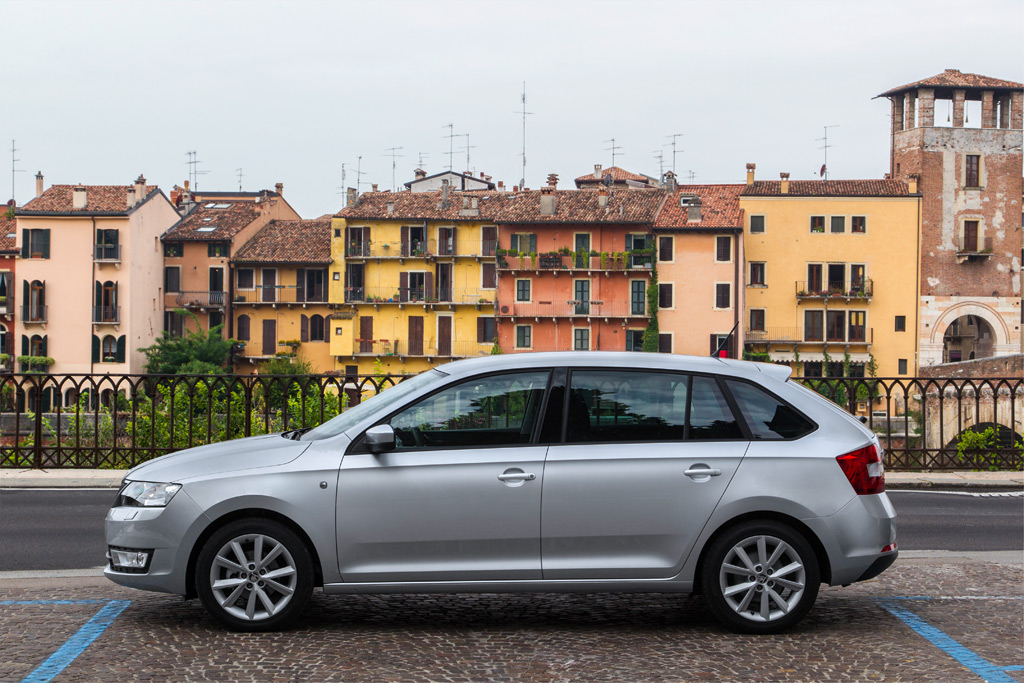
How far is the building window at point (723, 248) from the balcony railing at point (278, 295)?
2551 cm

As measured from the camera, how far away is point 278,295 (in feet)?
244

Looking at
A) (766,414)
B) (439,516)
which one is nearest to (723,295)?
(766,414)

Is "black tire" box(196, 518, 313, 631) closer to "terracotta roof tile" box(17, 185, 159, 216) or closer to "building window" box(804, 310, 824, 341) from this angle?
"terracotta roof tile" box(17, 185, 159, 216)

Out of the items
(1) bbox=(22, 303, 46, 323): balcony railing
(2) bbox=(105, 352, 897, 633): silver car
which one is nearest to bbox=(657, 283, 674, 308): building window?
(1) bbox=(22, 303, 46, 323): balcony railing

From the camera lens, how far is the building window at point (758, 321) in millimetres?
71562

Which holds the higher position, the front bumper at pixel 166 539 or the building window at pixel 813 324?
the building window at pixel 813 324

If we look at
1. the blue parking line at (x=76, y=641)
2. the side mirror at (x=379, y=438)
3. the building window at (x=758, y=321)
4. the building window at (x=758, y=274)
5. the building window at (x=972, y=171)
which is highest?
the building window at (x=972, y=171)

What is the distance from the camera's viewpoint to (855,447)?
6.47m

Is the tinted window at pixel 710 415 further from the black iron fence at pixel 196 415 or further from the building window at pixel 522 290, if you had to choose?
the building window at pixel 522 290

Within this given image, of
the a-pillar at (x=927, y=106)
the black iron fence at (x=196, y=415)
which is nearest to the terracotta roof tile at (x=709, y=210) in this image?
the a-pillar at (x=927, y=106)

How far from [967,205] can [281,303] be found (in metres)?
45.2

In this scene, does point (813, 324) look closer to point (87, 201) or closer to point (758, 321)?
point (758, 321)

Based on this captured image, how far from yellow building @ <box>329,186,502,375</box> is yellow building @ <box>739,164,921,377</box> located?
16.8 meters

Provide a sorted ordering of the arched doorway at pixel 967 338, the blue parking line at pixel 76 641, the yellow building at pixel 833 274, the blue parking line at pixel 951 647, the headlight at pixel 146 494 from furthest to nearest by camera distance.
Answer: the arched doorway at pixel 967 338 < the yellow building at pixel 833 274 < the headlight at pixel 146 494 < the blue parking line at pixel 951 647 < the blue parking line at pixel 76 641
